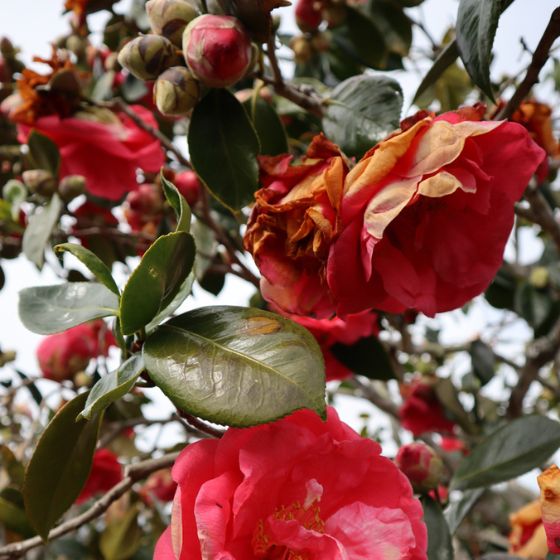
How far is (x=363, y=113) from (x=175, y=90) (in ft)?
0.73

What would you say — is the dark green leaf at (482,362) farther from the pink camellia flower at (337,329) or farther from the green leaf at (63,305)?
the green leaf at (63,305)

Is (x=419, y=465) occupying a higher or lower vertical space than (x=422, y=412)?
higher

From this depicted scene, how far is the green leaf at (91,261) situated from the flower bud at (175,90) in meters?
0.20

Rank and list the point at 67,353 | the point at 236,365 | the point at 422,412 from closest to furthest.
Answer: the point at 236,365, the point at 67,353, the point at 422,412

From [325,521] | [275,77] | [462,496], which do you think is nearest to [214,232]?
[275,77]

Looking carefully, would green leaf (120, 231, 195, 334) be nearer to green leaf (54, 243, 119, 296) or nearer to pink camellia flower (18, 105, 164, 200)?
green leaf (54, 243, 119, 296)

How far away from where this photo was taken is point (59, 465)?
0.64 meters

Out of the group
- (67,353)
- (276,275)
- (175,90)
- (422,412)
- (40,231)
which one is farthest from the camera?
(422,412)

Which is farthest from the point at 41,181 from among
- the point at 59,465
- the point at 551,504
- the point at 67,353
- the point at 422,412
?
the point at 422,412

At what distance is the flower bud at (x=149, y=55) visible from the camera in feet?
2.47

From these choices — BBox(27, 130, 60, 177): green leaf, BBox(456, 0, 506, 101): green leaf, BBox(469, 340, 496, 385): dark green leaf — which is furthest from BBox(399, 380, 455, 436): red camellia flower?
BBox(456, 0, 506, 101): green leaf

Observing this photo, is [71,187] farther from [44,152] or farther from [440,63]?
[440,63]

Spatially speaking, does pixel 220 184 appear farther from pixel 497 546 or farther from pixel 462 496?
pixel 497 546

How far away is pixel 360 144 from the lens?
32.5 inches
